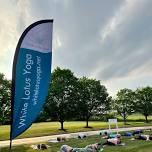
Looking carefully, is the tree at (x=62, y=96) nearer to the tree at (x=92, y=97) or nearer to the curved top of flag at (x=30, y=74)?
the tree at (x=92, y=97)

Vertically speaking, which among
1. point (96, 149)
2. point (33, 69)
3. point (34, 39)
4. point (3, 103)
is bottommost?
point (96, 149)

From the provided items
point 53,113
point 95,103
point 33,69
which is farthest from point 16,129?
point 95,103

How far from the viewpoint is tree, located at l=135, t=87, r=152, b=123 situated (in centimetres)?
9962

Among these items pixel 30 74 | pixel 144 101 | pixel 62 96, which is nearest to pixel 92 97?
pixel 62 96

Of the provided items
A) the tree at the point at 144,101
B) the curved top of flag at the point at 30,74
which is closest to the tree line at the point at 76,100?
the tree at the point at 144,101

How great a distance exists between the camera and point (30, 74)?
1418 centimetres

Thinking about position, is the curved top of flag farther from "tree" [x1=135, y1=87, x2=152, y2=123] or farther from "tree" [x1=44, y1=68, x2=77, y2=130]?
"tree" [x1=135, y1=87, x2=152, y2=123]

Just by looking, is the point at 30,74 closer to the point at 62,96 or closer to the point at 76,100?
the point at 62,96

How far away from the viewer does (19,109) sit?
1374 centimetres

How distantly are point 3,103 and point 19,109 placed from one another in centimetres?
5690

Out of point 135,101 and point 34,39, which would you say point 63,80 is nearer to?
point 135,101

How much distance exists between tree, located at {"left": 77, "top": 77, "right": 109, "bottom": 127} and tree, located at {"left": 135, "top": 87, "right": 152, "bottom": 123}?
63.6 ft

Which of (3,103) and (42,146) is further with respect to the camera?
(3,103)

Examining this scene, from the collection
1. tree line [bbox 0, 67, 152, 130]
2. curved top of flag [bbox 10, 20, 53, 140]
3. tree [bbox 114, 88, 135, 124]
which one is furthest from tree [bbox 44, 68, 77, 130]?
curved top of flag [bbox 10, 20, 53, 140]
